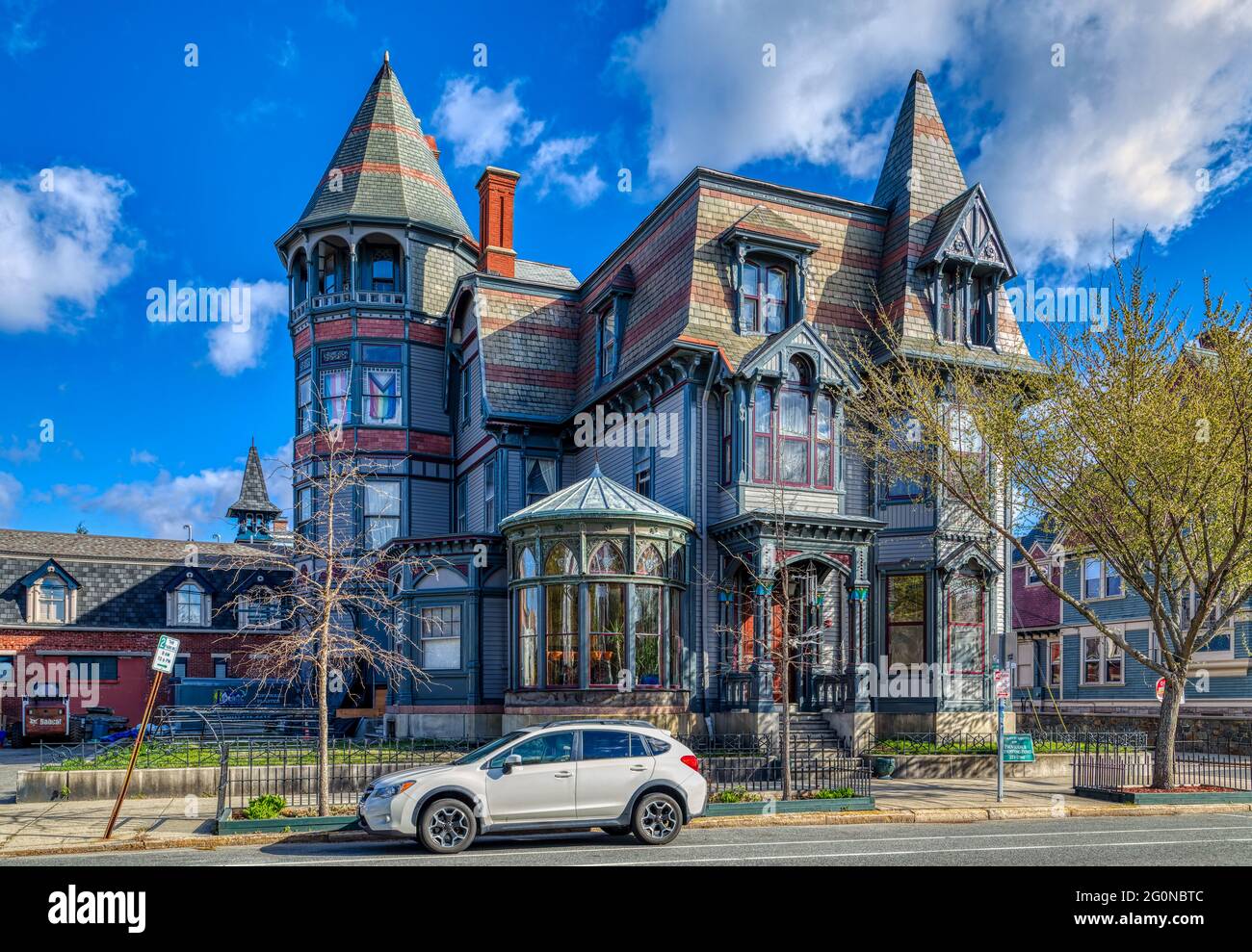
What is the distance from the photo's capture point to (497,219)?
34656 millimetres

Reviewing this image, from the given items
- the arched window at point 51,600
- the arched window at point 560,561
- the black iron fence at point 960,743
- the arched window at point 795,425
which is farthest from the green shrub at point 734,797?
the arched window at point 51,600

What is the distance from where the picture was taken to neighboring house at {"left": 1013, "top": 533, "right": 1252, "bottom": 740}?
36.1 metres

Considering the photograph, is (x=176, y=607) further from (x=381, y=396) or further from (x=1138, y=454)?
(x=1138, y=454)

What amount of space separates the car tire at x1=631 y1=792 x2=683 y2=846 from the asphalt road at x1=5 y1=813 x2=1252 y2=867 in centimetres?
23

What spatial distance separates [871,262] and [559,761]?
61.0 feet

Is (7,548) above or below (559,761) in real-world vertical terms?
above

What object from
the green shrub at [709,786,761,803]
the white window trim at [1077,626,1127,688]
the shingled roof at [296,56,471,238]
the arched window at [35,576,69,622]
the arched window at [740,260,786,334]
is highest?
the shingled roof at [296,56,471,238]

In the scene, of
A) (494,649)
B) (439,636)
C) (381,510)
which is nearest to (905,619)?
(494,649)

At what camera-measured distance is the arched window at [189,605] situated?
45312 millimetres

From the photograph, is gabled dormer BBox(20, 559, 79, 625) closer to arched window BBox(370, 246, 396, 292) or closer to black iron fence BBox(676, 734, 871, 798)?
arched window BBox(370, 246, 396, 292)

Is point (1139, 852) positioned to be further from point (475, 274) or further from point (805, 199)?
point (475, 274)

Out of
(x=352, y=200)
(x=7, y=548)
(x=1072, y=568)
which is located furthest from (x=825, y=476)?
(x=7, y=548)

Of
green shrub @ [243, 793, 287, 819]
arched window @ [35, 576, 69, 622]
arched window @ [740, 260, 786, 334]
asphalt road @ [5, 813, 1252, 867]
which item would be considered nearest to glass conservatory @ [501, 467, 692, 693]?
arched window @ [740, 260, 786, 334]

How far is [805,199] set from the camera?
27922 mm
